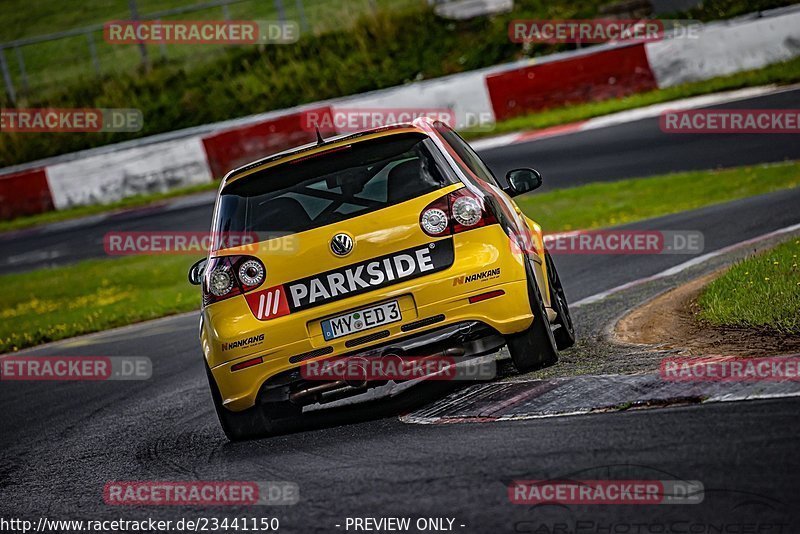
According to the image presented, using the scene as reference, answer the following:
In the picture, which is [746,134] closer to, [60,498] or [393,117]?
[393,117]

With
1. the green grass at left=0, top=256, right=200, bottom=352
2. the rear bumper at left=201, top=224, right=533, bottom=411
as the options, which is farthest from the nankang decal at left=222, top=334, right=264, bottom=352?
the green grass at left=0, top=256, right=200, bottom=352

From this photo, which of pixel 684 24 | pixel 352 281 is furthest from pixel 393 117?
pixel 352 281

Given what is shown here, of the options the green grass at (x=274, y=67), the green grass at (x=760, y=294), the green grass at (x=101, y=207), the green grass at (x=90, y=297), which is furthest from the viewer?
the green grass at (x=274, y=67)

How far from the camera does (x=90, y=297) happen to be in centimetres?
1612

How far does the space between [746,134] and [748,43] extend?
12.9 ft

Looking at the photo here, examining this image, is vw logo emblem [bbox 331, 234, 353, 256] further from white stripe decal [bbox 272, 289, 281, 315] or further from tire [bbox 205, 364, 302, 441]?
tire [bbox 205, 364, 302, 441]

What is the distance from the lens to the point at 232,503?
5098 millimetres

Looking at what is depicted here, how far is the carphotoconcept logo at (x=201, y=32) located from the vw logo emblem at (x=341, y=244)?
22.3 m

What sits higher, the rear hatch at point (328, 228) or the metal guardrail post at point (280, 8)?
the metal guardrail post at point (280, 8)

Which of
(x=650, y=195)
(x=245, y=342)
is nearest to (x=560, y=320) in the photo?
(x=245, y=342)

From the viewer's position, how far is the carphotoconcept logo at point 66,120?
2895cm

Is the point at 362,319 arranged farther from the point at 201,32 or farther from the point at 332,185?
the point at 201,32

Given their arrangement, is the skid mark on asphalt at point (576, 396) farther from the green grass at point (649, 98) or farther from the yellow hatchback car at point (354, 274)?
the green grass at point (649, 98)

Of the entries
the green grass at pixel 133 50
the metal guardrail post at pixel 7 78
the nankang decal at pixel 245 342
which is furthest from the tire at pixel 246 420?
the metal guardrail post at pixel 7 78
